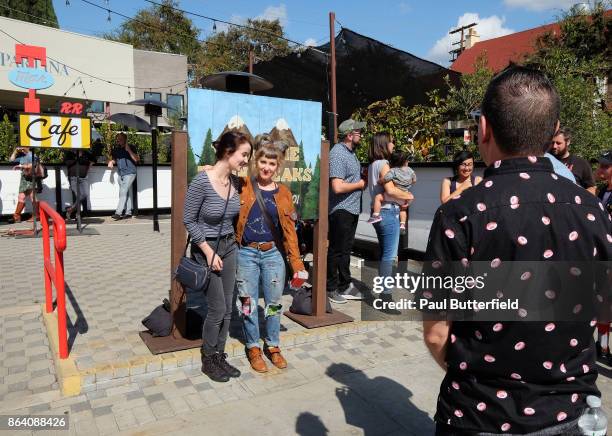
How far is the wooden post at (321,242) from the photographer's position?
470 centimetres

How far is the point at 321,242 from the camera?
4754 mm

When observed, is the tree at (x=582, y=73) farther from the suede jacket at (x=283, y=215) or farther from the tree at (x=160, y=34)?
the tree at (x=160, y=34)

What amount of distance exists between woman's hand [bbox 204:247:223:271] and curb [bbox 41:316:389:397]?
85 centimetres

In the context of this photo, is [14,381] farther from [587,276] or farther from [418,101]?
[418,101]

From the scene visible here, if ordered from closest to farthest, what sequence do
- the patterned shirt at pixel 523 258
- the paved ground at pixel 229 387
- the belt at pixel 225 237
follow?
the patterned shirt at pixel 523 258, the paved ground at pixel 229 387, the belt at pixel 225 237

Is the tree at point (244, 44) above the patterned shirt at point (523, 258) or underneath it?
above

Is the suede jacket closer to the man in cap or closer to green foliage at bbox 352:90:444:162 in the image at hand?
the man in cap

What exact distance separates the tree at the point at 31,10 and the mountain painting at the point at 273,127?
37451mm

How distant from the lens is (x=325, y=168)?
186 inches

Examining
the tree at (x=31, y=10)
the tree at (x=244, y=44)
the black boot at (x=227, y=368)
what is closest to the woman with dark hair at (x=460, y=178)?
the black boot at (x=227, y=368)

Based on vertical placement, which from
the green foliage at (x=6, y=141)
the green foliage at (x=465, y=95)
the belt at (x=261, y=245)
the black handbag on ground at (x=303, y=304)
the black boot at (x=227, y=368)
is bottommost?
the black boot at (x=227, y=368)

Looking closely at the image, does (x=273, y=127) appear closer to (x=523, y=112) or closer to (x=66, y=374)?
(x=66, y=374)

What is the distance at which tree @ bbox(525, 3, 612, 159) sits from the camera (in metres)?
9.11

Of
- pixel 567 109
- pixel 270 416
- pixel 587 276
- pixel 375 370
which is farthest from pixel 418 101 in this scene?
pixel 587 276
